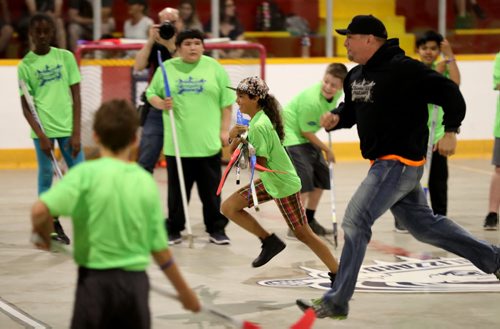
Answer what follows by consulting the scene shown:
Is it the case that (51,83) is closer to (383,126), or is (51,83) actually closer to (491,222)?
(383,126)

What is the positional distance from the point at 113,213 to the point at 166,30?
5400 millimetres

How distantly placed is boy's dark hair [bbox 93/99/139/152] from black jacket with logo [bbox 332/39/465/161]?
7.60 feet

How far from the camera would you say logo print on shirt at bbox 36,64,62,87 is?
8852mm

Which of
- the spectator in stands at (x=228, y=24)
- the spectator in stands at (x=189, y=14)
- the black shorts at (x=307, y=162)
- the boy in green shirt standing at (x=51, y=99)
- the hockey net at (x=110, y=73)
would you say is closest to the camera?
the boy in green shirt standing at (x=51, y=99)

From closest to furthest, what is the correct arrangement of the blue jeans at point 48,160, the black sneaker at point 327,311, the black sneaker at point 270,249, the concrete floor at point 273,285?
1. the black sneaker at point 327,311
2. the concrete floor at point 273,285
3. the black sneaker at point 270,249
4. the blue jeans at point 48,160

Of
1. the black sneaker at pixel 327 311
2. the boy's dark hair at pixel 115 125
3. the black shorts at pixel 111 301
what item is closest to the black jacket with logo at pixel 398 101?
the black sneaker at pixel 327 311

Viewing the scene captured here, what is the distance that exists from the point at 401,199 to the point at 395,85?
0.73m

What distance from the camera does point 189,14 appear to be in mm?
14570

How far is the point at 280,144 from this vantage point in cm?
745

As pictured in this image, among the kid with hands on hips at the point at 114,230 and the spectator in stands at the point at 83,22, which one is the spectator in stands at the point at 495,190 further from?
the spectator in stands at the point at 83,22

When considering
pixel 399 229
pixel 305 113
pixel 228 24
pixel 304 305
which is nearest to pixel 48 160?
pixel 305 113

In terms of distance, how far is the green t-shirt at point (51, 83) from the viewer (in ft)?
29.0

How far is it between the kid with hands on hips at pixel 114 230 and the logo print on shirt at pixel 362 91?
2.31m

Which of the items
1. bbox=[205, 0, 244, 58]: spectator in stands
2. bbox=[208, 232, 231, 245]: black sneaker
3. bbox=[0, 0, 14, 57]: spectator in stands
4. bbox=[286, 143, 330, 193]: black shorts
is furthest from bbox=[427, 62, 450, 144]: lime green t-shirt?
bbox=[0, 0, 14, 57]: spectator in stands
